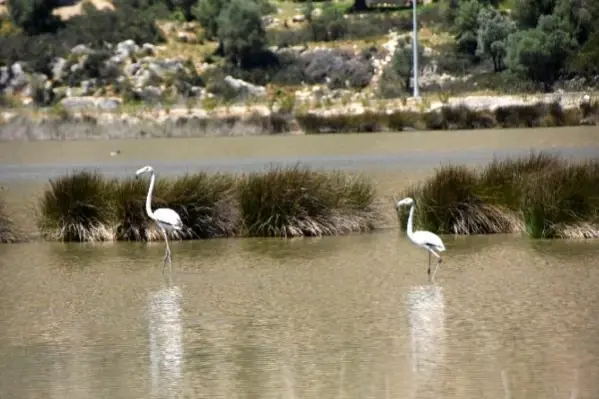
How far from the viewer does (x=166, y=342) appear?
1286 cm

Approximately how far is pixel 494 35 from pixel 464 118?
1972 centimetres

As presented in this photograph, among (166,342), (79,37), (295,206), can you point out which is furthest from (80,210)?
(79,37)

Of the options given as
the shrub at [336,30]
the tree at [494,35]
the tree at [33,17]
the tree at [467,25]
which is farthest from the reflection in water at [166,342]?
the tree at [33,17]

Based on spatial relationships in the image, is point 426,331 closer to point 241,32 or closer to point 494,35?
point 494,35

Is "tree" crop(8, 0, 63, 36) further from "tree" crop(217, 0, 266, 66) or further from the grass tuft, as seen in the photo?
the grass tuft

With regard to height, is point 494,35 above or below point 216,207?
above

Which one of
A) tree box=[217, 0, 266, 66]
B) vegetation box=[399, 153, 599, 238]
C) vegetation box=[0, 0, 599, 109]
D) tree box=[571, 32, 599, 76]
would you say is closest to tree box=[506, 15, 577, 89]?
vegetation box=[0, 0, 599, 109]

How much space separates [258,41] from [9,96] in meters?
13.7

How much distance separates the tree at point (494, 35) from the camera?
67.4 meters

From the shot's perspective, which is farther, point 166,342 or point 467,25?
point 467,25

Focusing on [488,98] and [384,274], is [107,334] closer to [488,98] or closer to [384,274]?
[384,274]

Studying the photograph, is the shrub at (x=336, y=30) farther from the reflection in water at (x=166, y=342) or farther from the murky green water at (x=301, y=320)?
the reflection in water at (x=166, y=342)

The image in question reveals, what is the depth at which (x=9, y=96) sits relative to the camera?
68438mm

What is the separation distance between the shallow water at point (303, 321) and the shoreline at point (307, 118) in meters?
30.0
